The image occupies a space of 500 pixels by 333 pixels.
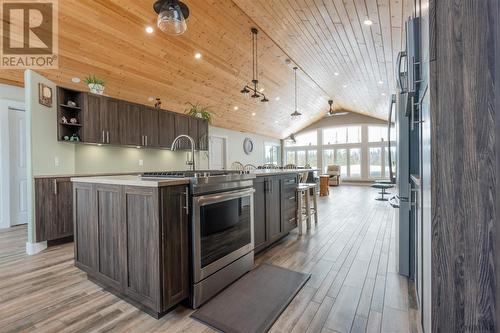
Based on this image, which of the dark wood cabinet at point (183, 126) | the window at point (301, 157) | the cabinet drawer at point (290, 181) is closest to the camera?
the cabinet drawer at point (290, 181)

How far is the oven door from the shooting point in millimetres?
1887

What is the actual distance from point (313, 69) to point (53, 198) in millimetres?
5951

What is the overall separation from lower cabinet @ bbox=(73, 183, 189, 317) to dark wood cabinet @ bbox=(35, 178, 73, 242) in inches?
67.0

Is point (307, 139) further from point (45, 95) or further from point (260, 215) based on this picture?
point (45, 95)

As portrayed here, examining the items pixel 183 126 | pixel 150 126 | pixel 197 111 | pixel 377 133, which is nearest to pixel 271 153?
pixel 377 133

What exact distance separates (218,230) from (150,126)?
3.57 meters

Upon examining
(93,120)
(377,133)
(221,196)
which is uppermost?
(377,133)

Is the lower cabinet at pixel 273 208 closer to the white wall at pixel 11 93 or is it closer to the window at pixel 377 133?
the white wall at pixel 11 93

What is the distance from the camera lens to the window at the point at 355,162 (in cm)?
1186

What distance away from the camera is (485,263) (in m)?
0.87

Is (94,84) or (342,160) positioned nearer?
(94,84)

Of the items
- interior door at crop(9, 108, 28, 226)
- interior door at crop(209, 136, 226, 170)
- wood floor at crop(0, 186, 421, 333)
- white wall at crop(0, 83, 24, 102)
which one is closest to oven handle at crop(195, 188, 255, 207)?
wood floor at crop(0, 186, 421, 333)

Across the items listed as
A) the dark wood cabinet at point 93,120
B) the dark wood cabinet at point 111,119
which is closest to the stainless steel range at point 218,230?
the dark wood cabinet at point 93,120

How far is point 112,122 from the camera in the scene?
13.7 feet
